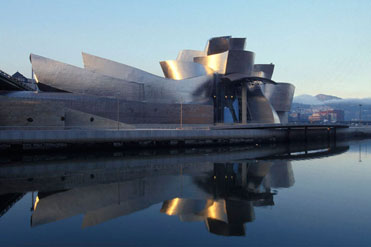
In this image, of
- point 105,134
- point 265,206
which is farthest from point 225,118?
point 265,206

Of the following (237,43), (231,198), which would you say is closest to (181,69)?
(237,43)

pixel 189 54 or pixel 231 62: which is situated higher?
pixel 189 54

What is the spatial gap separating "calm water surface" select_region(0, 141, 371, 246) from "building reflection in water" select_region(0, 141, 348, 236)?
3 cm

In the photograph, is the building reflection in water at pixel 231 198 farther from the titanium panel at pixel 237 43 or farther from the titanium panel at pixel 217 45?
the titanium panel at pixel 217 45

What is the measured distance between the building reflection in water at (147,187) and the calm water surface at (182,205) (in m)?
0.03

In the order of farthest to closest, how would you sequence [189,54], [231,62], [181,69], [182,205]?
1. [189,54]
2. [231,62]
3. [181,69]
4. [182,205]

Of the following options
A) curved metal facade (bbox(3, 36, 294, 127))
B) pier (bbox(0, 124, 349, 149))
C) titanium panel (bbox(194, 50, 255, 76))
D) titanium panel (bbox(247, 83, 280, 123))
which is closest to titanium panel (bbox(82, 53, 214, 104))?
curved metal facade (bbox(3, 36, 294, 127))

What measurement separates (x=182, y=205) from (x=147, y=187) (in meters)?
2.73

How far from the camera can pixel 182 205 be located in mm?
9039

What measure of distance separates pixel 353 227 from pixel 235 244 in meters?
3.15

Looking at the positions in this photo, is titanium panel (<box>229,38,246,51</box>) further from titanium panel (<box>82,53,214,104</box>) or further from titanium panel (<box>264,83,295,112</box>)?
titanium panel (<box>264,83,295,112</box>)

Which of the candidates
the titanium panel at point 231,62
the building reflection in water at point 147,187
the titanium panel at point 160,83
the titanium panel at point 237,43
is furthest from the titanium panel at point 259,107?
the building reflection in water at point 147,187

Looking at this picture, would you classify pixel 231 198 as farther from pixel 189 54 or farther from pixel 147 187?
pixel 189 54

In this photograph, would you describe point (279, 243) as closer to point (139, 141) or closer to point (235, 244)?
point (235, 244)
